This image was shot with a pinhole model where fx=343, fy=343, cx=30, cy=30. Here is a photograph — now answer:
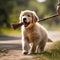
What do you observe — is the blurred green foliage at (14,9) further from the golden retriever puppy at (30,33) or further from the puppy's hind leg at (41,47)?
the golden retriever puppy at (30,33)

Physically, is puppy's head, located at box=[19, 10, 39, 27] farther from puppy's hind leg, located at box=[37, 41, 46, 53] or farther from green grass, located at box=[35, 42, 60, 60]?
green grass, located at box=[35, 42, 60, 60]

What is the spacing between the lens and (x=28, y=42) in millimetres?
6105

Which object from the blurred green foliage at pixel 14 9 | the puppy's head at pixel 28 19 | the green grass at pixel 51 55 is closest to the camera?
the green grass at pixel 51 55

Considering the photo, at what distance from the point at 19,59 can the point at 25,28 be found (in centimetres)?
88

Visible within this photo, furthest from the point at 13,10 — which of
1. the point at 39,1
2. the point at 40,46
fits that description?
the point at 40,46

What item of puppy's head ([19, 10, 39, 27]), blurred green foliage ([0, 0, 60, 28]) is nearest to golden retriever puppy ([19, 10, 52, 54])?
puppy's head ([19, 10, 39, 27])

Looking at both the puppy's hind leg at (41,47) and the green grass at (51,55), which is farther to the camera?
the puppy's hind leg at (41,47)

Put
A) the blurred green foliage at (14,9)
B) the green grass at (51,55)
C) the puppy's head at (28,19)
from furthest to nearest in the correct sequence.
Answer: the blurred green foliage at (14,9)
the puppy's head at (28,19)
the green grass at (51,55)

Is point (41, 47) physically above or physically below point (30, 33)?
below

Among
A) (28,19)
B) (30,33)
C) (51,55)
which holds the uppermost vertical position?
(28,19)

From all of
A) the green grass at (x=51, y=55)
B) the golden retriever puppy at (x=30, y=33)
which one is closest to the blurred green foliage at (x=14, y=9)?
the green grass at (x=51, y=55)

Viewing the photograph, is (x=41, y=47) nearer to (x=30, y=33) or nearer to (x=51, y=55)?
(x=30, y=33)

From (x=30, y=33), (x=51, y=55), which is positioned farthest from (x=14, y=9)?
(x=51, y=55)

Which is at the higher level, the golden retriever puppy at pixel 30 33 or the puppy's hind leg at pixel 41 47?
the golden retriever puppy at pixel 30 33
